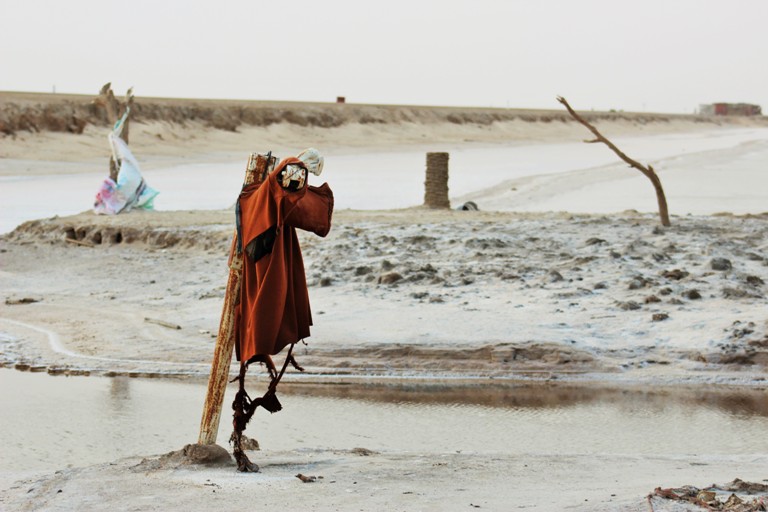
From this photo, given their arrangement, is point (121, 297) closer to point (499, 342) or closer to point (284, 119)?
point (499, 342)

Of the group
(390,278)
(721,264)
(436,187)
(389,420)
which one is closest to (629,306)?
(721,264)

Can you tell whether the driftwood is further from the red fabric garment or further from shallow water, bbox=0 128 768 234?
shallow water, bbox=0 128 768 234

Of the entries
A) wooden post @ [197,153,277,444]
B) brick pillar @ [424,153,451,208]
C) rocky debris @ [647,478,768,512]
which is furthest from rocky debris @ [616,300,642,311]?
brick pillar @ [424,153,451,208]

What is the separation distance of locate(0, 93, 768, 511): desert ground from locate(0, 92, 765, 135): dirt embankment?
788cm

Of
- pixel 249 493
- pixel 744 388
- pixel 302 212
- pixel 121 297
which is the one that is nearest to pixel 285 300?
pixel 302 212

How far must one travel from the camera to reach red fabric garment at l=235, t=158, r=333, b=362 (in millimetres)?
4742

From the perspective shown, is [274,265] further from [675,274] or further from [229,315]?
[675,274]

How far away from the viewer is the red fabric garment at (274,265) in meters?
4.74

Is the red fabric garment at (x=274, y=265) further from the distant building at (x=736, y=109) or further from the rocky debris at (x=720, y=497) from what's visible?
the distant building at (x=736, y=109)

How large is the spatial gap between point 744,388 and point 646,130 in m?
76.7

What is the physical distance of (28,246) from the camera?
1418 centimetres

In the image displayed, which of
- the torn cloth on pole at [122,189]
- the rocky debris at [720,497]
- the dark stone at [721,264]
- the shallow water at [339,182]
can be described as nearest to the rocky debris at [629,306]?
the dark stone at [721,264]

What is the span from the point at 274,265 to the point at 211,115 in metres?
42.5

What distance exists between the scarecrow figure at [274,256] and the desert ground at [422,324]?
0.57 m
